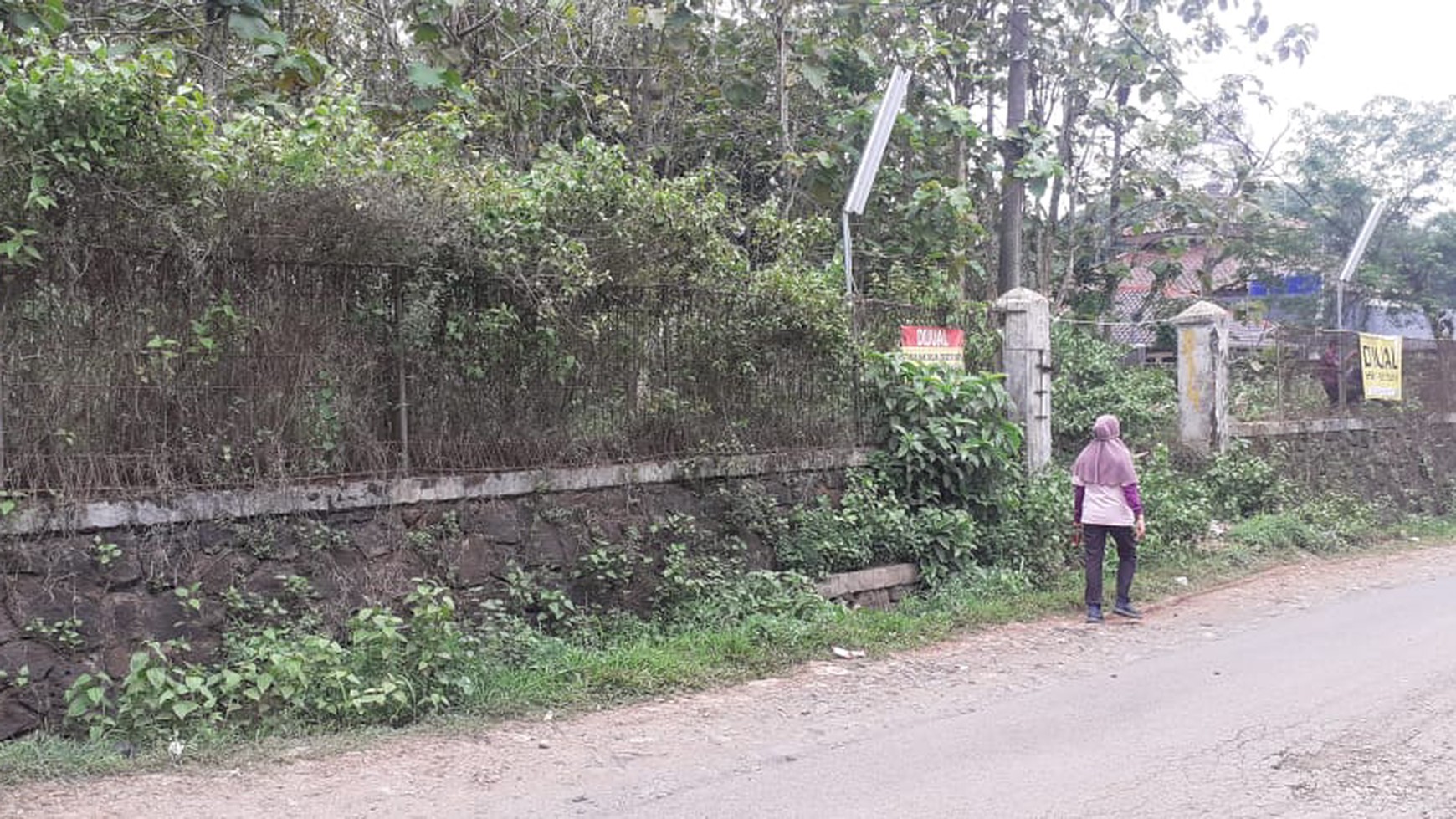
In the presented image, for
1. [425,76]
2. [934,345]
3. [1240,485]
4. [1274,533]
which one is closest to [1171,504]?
[1274,533]

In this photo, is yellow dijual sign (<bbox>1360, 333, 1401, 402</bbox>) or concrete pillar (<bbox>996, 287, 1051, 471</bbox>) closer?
concrete pillar (<bbox>996, 287, 1051, 471</bbox>)

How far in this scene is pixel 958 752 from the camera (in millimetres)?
5773

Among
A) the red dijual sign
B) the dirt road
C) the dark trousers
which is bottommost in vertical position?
the dirt road

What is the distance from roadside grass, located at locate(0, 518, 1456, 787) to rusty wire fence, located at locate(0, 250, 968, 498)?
135cm

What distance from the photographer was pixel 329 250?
7.04 metres

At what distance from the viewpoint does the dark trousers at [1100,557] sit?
9258mm

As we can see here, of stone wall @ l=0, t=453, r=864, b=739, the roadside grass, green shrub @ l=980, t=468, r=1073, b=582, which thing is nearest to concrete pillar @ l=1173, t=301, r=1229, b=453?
the roadside grass

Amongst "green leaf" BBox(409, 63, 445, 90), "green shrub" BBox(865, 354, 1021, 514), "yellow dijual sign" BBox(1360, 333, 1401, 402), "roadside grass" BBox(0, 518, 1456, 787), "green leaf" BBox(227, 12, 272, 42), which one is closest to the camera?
"roadside grass" BBox(0, 518, 1456, 787)

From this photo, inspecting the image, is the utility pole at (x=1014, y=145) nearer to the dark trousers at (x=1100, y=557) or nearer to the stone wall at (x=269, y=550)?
the dark trousers at (x=1100, y=557)

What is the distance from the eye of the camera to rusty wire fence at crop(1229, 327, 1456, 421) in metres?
14.8

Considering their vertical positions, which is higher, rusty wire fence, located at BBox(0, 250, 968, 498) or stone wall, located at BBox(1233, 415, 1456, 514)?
rusty wire fence, located at BBox(0, 250, 968, 498)

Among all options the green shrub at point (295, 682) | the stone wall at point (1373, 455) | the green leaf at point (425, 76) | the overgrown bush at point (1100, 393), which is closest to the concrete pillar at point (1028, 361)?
the overgrown bush at point (1100, 393)

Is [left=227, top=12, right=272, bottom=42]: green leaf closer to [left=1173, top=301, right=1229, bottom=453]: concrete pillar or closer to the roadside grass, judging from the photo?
the roadside grass

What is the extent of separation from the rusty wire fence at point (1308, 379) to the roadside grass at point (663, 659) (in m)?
3.89
